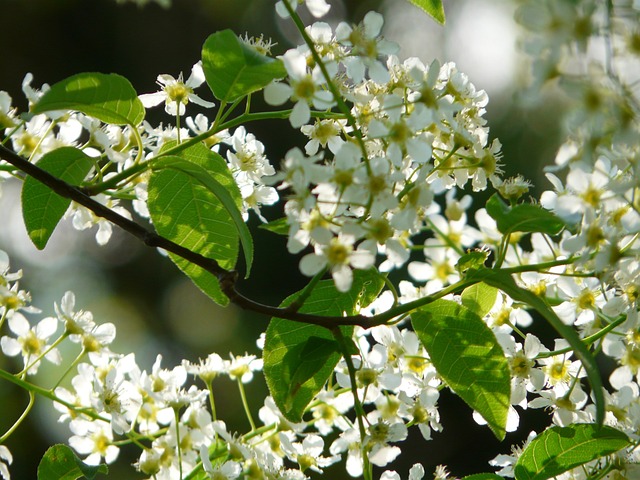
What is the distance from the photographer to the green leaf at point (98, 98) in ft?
2.74

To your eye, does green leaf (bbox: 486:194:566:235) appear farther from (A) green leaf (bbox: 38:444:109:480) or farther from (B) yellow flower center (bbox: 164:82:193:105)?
(A) green leaf (bbox: 38:444:109:480)

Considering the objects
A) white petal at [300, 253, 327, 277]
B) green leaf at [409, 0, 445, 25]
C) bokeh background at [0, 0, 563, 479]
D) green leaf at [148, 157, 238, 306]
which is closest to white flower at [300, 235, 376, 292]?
white petal at [300, 253, 327, 277]

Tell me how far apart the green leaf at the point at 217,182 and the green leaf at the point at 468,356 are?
0.68 feet

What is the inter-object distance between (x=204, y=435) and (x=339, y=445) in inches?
6.9

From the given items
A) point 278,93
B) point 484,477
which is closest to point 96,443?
point 484,477

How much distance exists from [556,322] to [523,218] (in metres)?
0.11

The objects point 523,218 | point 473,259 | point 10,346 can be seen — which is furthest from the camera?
point 10,346

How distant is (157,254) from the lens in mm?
5531

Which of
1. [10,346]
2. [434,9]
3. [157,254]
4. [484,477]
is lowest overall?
[484,477]

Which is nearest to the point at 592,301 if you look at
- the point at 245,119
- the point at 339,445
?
the point at 339,445

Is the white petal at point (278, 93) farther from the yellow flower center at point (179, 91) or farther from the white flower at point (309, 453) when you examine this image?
the white flower at point (309, 453)

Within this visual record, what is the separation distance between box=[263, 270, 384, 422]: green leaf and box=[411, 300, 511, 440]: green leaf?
0.08 metres

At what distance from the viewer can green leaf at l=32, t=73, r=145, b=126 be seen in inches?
32.9

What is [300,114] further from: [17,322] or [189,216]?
[17,322]
